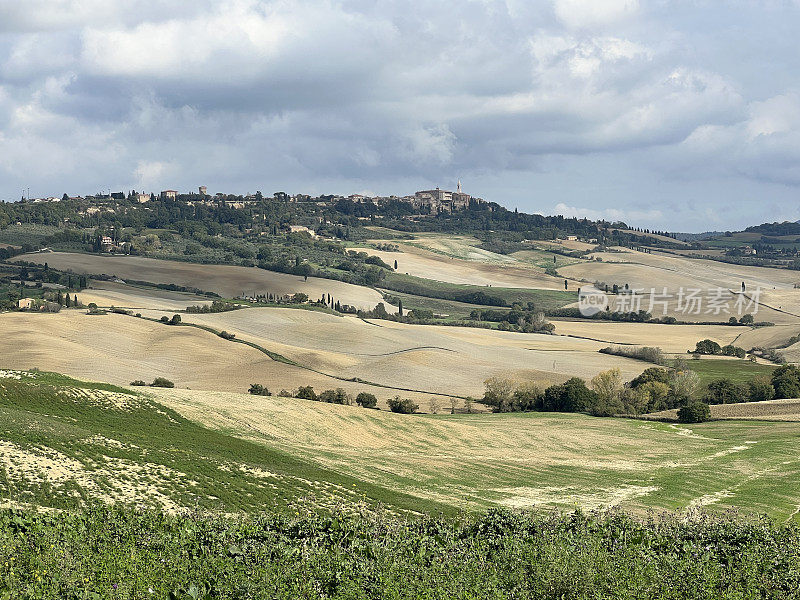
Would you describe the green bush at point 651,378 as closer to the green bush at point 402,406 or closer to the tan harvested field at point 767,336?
the green bush at point 402,406

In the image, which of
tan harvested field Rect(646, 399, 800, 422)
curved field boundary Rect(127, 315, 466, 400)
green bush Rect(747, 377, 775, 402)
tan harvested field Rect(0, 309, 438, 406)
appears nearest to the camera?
tan harvested field Rect(646, 399, 800, 422)

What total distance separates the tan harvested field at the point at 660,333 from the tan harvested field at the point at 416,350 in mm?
8507

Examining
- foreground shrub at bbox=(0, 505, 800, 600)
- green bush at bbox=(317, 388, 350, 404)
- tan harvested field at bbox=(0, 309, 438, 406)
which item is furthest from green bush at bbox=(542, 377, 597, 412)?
foreground shrub at bbox=(0, 505, 800, 600)

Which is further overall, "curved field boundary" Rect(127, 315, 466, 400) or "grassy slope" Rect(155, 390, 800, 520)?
"curved field boundary" Rect(127, 315, 466, 400)

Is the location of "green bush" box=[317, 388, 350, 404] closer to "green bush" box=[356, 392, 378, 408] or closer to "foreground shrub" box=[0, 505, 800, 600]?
"green bush" box=[356, 392, 378, 408]

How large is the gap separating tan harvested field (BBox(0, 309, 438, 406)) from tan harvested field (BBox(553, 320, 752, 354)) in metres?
65.5

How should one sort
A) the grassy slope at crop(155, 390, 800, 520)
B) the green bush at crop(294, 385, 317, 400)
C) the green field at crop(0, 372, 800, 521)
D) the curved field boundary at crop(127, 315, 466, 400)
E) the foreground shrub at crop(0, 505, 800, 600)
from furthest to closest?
the curved field boundary at crop(127, 315, 466, 400) < the green bush at crop(294, 385, 317, 400) < the grassy slope at crop(155, 390, 800, 520) < the green field at crop(0, 372, 800, 521) < the foreground shrub at crop(0, 505, 800, 600)

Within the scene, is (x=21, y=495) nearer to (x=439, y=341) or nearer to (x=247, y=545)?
(x=247, y=545)

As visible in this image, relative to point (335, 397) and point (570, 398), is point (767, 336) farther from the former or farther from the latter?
point (335, 397)

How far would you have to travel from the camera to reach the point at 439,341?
16462 centimetres

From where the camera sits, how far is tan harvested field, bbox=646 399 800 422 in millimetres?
103875

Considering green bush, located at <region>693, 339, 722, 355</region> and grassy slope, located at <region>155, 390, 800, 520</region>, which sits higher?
green bush, located at <region>693, 339, 722, 355</region>

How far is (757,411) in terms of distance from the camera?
4230 inches

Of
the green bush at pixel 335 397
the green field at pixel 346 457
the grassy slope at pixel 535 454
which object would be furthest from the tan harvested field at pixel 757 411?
the green bush at pixel 335 397
